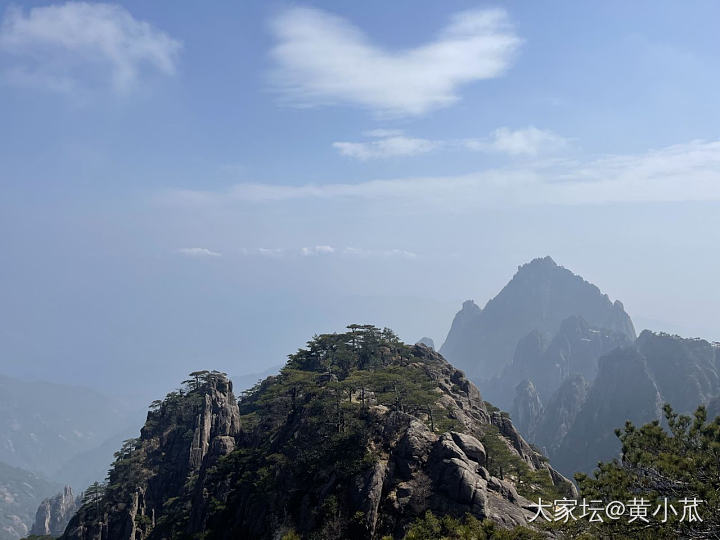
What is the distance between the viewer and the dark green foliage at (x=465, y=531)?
3419 centimetres

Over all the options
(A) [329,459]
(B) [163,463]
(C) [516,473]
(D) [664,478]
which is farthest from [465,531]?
(B) [163,463]

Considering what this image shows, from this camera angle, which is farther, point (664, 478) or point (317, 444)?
point (317, 444)

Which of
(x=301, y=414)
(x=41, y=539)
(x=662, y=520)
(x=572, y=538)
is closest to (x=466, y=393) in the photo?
(x=301, y=414)

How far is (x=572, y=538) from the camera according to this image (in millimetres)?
33656

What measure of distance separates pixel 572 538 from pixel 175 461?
95160mm

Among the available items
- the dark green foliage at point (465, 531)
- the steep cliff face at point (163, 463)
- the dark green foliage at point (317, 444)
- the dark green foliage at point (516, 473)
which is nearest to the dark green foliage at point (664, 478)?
the dark green foliage at point (465, 531)

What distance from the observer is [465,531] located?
3478cm

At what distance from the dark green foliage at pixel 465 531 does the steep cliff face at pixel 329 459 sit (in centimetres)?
632

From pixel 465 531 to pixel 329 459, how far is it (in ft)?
119

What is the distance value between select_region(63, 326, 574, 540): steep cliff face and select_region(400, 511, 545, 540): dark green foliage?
632 cm

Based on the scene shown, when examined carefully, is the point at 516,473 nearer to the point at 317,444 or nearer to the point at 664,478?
Result: the point at 317,444

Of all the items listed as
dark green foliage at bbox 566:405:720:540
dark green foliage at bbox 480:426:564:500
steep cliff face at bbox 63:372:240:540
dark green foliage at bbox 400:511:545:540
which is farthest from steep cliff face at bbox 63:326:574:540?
dark green foliage at bbox 566:405:720:540

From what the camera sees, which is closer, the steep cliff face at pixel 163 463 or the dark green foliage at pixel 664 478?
the dark green foliage at pixel 664 478

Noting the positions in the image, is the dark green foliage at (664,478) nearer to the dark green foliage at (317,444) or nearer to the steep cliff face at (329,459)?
the steep cliff face at (329,459)
